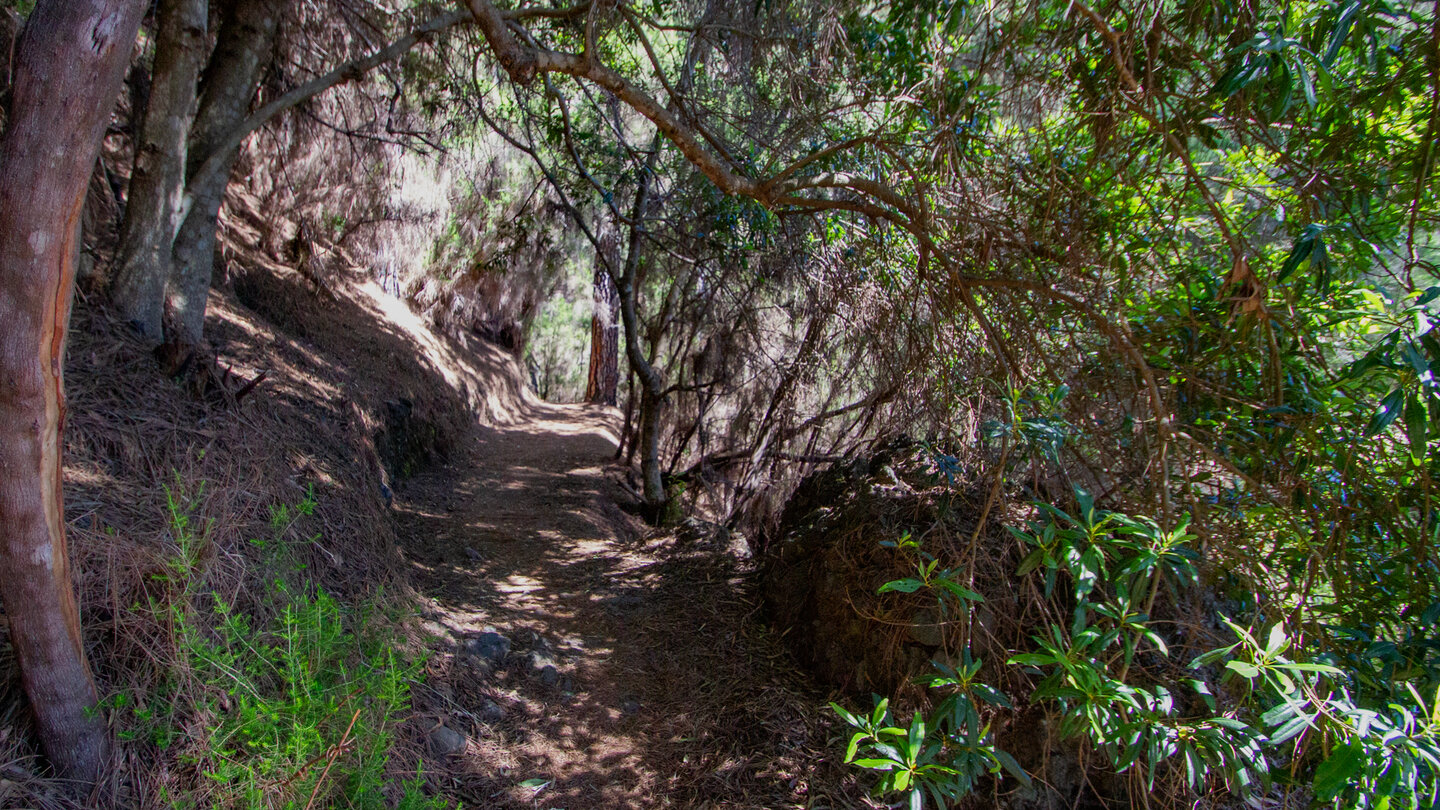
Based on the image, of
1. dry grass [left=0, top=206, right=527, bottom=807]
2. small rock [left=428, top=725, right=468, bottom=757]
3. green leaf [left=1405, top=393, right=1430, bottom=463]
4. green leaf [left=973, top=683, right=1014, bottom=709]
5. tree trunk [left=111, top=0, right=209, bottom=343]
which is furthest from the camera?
tree trunk [left=111, top=0, right=209, bottom=343]

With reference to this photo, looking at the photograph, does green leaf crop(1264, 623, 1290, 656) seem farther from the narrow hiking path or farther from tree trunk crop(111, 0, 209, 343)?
tree trunk crop(111, 0, 209, 343)

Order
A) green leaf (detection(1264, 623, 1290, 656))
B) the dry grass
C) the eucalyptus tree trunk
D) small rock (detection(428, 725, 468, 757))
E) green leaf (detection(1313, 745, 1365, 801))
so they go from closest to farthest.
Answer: green leaf (detection(1313, 745, 1365, 801)), green leaf (detection(1264, 623, 1290, 656)), the dry grass, small rock (detection(428, 725, 468, 757)), the eucalyptus tree trunk

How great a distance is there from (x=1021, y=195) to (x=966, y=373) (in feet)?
2.77

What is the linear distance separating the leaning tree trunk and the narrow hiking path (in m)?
1.68

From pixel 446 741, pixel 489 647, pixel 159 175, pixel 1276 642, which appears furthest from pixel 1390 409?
pixel 159 175

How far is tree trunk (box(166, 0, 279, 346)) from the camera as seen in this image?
14.6 ft

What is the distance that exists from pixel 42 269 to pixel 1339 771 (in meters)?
3.35

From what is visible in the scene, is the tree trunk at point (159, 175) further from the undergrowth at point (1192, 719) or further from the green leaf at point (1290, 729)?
the green leaf at point (1290, 729)

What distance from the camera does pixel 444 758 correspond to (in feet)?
10.5

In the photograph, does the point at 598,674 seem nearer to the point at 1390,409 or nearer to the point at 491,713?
the point at 491,713

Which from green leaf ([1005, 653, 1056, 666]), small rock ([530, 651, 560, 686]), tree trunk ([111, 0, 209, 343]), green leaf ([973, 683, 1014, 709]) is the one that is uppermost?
tree trunk ([111, 0, 209, 343])

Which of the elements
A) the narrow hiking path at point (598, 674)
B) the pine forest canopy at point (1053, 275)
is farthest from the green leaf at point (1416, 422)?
the narrow hiking path at point (598, 674)

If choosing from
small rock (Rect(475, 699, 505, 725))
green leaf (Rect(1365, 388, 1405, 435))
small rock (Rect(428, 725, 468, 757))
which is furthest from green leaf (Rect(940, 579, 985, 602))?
small rock (Rect(475, 699, 505, 725))

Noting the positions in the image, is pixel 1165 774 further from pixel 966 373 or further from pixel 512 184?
pixel 512 184
